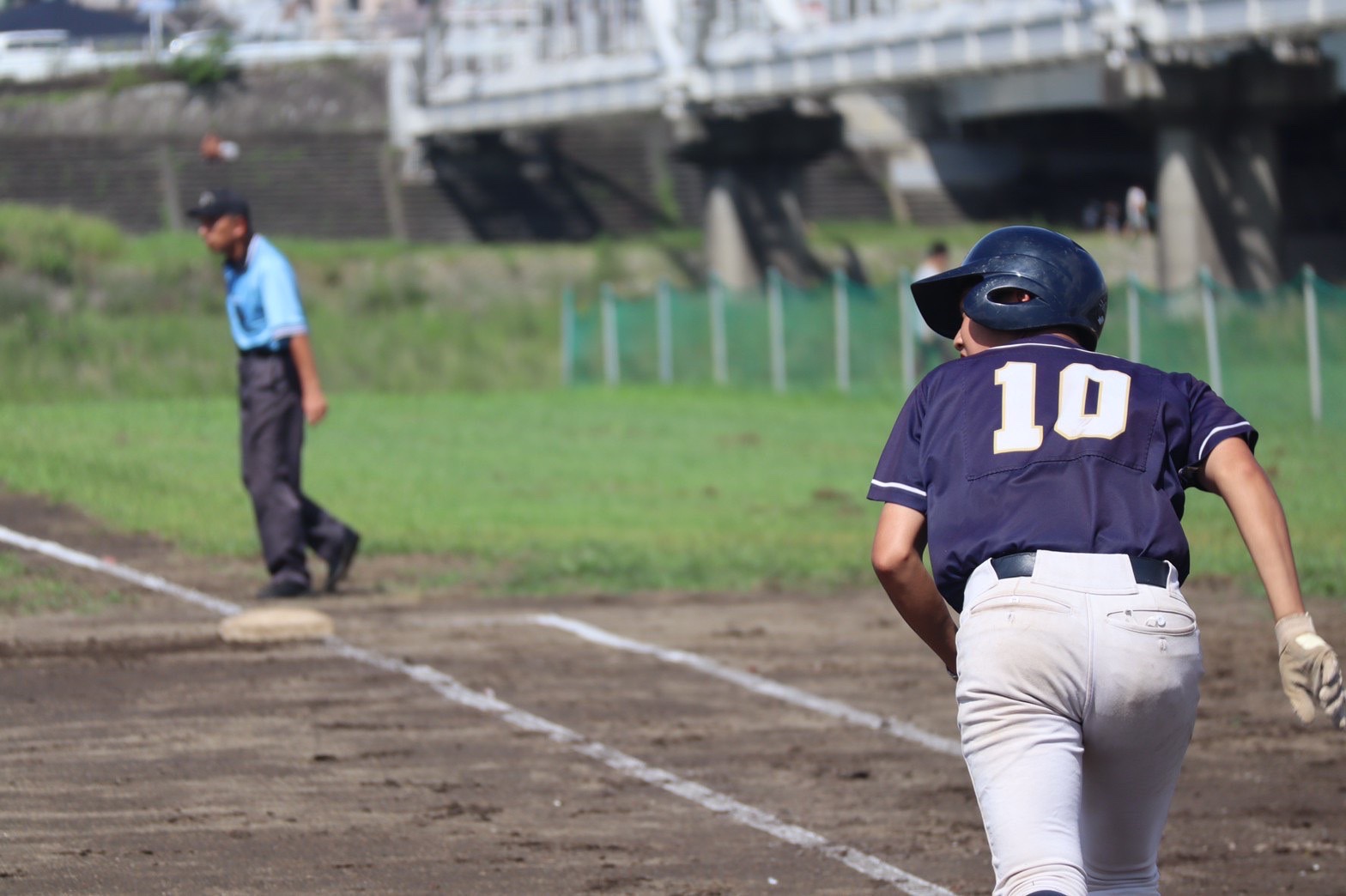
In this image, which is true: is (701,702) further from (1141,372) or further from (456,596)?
(1141,372)

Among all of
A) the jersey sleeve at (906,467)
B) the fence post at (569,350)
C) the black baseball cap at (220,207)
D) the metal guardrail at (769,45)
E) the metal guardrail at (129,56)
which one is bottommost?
the fence post at (569,350)

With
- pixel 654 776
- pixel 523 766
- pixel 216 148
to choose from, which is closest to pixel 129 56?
pixel 216 148

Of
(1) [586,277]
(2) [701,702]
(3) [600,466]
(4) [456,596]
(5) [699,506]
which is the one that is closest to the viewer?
(2) [701,702]

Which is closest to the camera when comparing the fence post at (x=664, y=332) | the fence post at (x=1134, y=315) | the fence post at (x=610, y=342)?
the fence post at (x=1134, y=315)

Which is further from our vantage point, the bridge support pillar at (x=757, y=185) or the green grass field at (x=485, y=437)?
the bridge support pillar at (x=757, y=185)

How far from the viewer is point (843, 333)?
83.5 feet

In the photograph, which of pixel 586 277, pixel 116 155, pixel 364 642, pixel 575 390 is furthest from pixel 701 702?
pixel 116 155

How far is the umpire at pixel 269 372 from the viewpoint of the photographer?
32.0 feet

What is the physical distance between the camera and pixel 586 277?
132ft

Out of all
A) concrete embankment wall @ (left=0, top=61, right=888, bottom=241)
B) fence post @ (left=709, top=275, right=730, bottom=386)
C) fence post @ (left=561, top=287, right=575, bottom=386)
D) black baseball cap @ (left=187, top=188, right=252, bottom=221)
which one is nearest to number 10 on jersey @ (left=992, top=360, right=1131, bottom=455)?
black baseball cap @ (left=187, top=188, right=252, bottom=221)

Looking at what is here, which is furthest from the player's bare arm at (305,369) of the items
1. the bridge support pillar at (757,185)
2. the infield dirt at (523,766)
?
the bridge support pillar at (757,185)

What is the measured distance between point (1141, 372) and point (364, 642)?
582 cm

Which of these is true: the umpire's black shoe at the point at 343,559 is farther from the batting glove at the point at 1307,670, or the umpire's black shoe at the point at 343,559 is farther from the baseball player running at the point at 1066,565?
the batting glove at the point at 1307,670

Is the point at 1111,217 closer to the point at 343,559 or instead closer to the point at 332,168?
the point at 332,168
